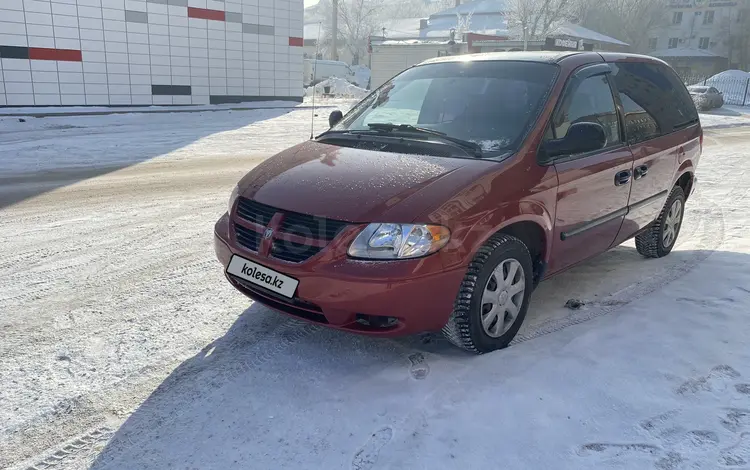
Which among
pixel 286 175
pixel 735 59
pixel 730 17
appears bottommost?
pixel 286 175

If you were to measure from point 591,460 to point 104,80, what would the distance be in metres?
21.2

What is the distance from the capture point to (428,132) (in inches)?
151

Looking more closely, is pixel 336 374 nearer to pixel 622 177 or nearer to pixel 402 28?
pixel 622 177

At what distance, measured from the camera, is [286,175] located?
354 cm

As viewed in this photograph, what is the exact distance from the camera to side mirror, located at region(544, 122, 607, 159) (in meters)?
3.62

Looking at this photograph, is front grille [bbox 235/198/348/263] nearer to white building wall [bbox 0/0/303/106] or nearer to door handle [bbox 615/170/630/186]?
door handle [bbox 615/170/630/186]

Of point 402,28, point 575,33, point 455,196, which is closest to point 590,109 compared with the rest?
point 455,196

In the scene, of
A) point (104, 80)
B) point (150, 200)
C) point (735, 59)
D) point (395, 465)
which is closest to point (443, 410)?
point (395, 465)

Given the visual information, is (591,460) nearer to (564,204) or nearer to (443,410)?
(443,410)

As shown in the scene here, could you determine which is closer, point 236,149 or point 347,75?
point 236,149

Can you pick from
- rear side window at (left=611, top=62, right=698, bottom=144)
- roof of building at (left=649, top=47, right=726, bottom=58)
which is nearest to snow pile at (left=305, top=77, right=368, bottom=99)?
rear side window at (left=611, top=62, right=698, bottom=144)

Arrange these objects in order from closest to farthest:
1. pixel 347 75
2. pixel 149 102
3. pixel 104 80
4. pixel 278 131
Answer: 1. pixel 278 131
2. pixel 104 80
3. pixel 149 102
4. pixel 347 75

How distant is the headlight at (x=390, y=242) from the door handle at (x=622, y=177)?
202 cm

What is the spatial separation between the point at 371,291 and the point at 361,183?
2.17ft
